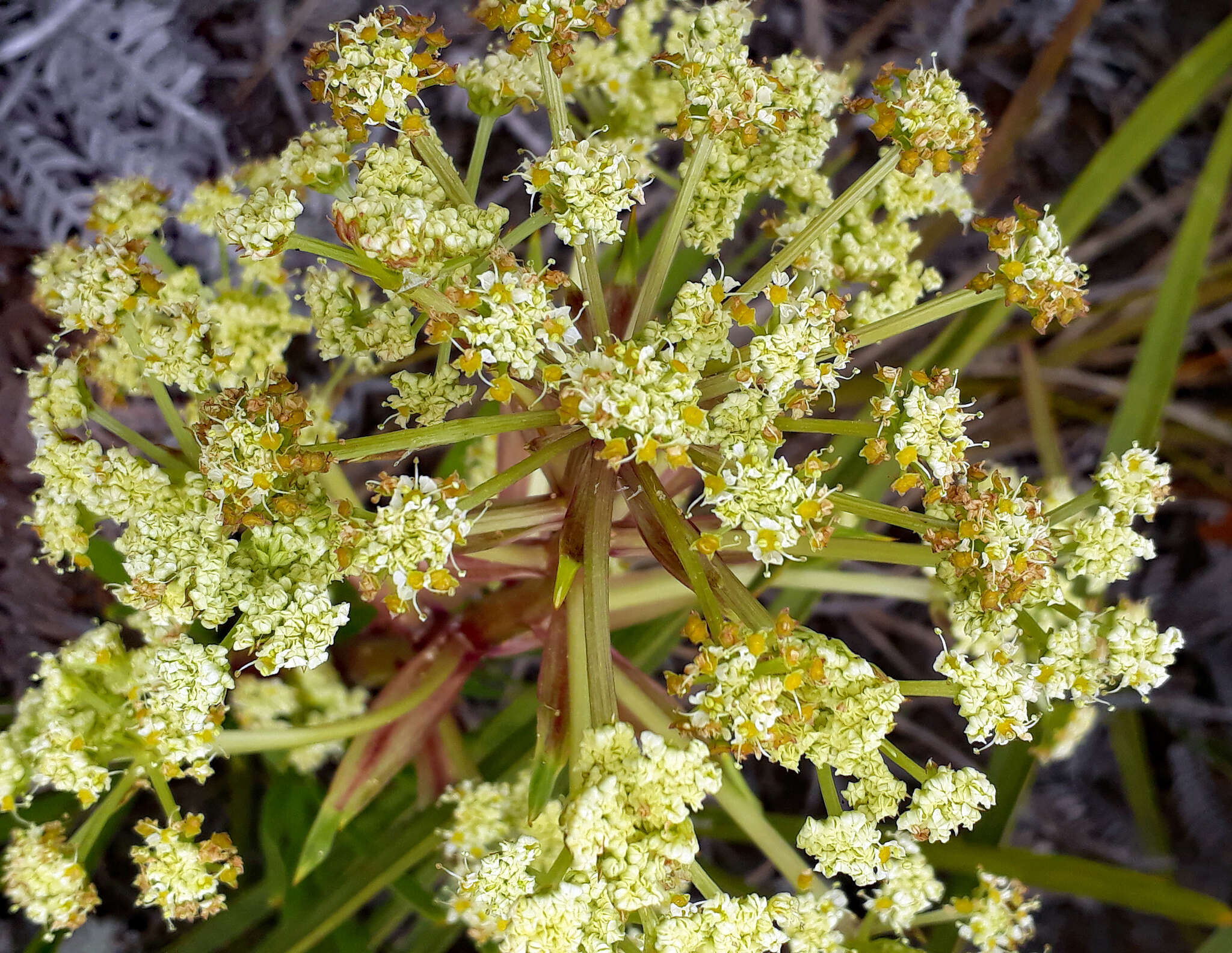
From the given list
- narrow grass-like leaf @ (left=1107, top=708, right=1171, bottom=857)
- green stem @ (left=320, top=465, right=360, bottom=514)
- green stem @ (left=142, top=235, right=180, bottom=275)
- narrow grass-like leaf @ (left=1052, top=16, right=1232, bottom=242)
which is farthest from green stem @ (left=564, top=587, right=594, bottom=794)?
narrow grass-like leaf @ (left=1107, top=708, right=1171, bottom=857)

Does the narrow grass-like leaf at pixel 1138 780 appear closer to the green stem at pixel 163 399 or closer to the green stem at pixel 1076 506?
the green stem at pixel 1076 506

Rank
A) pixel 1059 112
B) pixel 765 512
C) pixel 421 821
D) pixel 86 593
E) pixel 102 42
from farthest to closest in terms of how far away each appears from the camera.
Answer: pixel 1059 112
pixel 86 593
pixel 102 42
pixel 421 821
pixel 765 512

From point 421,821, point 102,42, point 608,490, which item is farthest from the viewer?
point 102,42

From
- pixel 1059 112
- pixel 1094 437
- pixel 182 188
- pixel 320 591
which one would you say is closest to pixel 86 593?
pixel 182 188

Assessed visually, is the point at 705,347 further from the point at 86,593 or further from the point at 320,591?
the point at 86,593

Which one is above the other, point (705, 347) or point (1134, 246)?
point (1134, 246)
